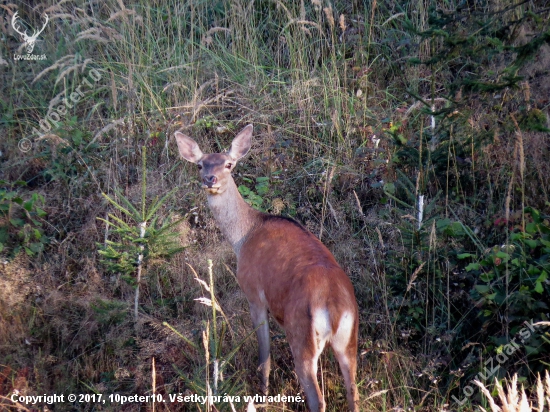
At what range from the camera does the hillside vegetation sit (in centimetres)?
488

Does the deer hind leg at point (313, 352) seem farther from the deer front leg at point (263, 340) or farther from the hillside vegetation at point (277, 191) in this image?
the deer front leg at point (263, 340)

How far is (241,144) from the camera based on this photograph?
615 centimetres

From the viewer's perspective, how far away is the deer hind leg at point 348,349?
167 inches

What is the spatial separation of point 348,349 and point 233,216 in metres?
1.88

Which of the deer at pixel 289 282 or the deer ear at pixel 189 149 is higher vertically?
the deer ear at pixel 189 149

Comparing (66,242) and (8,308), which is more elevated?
(66,242)

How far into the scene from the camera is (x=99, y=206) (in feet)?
23.6

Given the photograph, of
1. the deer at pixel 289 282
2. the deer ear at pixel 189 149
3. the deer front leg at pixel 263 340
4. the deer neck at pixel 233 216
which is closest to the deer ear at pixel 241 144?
the deer at pixel 289 282

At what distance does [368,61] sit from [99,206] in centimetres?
365

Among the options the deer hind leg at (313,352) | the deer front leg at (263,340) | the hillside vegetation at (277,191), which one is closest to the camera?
the deer hind leg at (313,352)

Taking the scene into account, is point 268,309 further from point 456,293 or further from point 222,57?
point 222,57

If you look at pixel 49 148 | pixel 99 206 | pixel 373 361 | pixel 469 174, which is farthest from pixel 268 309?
pixel 49 148

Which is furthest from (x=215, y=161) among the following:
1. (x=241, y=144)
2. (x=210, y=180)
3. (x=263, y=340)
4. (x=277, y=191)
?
(x=263, y=340)

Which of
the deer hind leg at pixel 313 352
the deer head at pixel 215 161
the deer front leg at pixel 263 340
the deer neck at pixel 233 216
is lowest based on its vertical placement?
the deer hind leg at pixel 313 352
